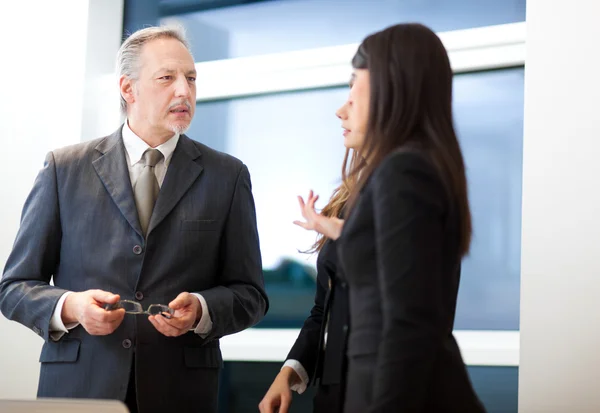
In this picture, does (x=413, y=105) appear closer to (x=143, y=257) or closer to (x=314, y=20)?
(x=143, y=257)

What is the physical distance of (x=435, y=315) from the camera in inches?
54.2

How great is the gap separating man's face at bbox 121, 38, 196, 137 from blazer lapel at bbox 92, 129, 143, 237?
0.32 ft

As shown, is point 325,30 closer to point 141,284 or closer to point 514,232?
point 514,232

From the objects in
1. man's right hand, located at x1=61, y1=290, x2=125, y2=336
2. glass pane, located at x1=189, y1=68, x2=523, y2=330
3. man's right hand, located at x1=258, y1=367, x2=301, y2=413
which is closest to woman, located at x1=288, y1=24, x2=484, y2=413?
man's right hand, located at x1=258, y1=367, x2=301, y2=413

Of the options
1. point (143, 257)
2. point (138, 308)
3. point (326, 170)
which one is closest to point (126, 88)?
point (143, 257)

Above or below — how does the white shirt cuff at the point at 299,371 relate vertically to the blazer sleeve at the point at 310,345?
below

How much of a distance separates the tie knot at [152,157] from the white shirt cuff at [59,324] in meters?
0.46

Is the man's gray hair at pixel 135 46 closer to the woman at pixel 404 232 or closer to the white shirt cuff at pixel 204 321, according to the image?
the white shirt cuff at pixel 204 321

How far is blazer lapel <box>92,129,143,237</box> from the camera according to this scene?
2.27 meters

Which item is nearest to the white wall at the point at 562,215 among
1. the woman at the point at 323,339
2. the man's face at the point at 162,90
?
the woman at the point at 323,339

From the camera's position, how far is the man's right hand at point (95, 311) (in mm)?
2020

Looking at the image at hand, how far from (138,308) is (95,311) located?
6.5 inches

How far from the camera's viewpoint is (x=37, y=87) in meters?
3.32

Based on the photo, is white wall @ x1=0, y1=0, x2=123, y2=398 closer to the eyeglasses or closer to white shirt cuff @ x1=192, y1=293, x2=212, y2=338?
the eyeglasses
